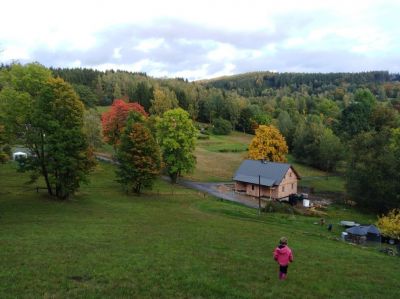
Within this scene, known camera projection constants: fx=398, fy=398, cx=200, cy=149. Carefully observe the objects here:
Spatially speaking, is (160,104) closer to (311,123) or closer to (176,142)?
(311,123)

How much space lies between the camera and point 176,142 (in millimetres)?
68188

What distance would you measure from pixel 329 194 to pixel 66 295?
64095 mm

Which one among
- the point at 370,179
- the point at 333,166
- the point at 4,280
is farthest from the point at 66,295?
the point at 333,166

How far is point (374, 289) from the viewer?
1842 centimetres

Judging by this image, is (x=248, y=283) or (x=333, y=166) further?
(x=333, y=166)

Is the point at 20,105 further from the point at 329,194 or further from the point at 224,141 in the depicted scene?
the point at 224,141

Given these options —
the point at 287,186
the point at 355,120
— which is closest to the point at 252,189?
the point at 287,186

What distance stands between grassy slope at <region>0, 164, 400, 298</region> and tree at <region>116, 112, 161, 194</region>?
27.7 feet

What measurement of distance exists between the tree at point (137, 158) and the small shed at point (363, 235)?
25.3 metres

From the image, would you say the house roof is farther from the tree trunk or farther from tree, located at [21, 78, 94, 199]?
tree, located at [21, 78, 94, 199]

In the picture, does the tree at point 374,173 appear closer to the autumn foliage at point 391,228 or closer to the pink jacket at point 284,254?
the autumn foliage at point 391,228

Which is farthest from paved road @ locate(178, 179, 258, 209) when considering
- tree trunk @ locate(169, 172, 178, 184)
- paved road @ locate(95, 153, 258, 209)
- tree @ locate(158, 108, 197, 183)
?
tree @ locate(158, 108, 197, 183)

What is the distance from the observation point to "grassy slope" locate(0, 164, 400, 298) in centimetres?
1614

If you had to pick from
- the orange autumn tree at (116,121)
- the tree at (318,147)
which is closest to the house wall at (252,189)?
the orange autumn tree at (116,121)
